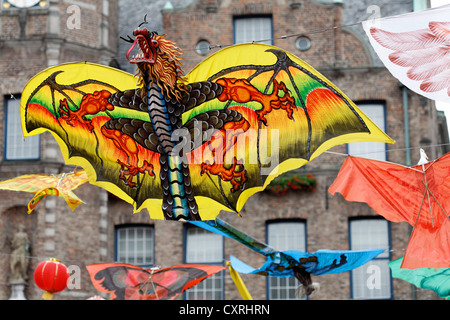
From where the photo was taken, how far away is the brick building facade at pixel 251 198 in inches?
868

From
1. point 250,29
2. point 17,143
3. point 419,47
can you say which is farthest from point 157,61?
point 250,29

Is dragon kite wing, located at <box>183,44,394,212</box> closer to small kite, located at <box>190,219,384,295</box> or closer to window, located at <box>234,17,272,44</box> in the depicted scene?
small kite, located at <box>190,219,384,295</box>

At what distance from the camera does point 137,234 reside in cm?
2331

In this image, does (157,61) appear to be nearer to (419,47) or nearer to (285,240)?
(419,47)

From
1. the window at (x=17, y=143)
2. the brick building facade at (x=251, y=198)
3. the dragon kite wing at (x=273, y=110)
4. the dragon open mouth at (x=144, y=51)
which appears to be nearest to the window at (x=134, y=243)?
the brick building facade at (x=251, y=198)

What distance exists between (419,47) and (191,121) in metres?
3.41

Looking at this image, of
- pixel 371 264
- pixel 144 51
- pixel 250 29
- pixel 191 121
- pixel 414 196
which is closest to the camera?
pixel 144 51

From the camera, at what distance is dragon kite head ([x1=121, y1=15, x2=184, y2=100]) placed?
12.5 m

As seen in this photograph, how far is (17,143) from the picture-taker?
75.4 ft

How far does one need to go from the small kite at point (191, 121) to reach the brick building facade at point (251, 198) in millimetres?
8927

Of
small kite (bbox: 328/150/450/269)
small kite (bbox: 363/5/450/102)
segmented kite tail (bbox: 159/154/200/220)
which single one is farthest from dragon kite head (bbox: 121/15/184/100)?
small kite (bbox: 328/150/450/269)

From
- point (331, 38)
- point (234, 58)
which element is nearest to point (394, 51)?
point (234, 58)
